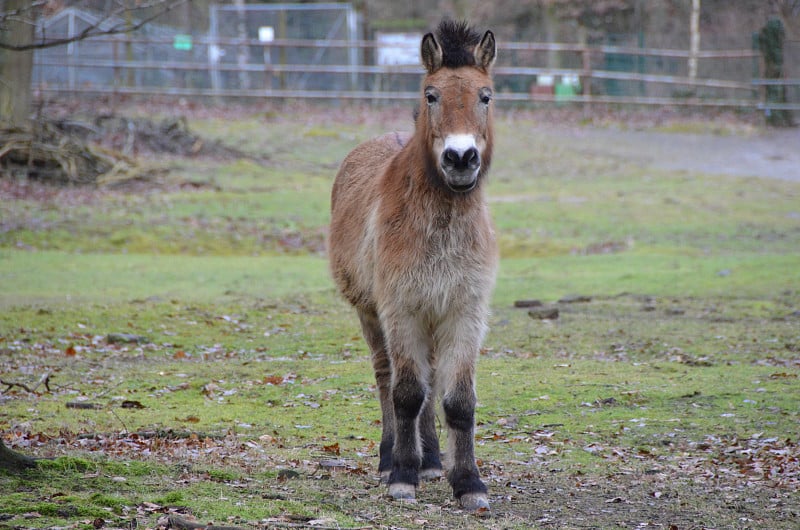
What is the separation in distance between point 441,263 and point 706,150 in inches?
1046

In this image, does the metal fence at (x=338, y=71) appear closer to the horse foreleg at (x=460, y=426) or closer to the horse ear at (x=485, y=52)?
the horse ear at (x=485, y=52)

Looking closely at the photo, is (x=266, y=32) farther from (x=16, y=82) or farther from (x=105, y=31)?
(x=105, y=31)

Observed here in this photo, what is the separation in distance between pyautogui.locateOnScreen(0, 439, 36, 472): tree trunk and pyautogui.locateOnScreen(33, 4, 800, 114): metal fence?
102ft

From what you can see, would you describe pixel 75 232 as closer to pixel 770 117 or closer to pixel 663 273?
pixel 663 273

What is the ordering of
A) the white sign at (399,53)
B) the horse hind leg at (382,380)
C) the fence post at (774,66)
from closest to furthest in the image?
the horse hind leg at (382,380) < the fence post at (774,66) < the white sign at (399,53)

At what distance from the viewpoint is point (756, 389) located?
920 centimetres

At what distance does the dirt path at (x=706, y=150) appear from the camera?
92.4ft

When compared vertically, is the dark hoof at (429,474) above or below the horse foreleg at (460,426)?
below

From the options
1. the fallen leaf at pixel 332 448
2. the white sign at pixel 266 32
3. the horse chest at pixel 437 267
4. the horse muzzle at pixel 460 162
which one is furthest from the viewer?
the white sign at pixel 266 32

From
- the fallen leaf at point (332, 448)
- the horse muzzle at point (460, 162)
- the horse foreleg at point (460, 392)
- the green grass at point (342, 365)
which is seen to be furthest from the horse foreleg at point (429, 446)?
the horse muzzle at point (460, 162)

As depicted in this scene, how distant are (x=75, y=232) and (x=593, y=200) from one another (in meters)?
12.1

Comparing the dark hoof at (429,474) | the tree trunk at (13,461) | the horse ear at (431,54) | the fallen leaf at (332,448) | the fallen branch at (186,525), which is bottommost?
the dark hoof at (429,474)

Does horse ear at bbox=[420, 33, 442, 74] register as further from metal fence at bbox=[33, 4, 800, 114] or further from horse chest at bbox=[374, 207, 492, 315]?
metal fence at bbox=[33, 4, 800, 114]

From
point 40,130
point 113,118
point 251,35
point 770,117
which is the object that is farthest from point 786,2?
point 40,130
